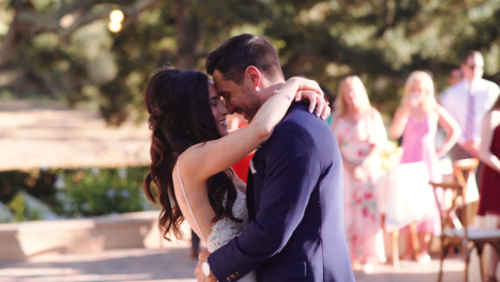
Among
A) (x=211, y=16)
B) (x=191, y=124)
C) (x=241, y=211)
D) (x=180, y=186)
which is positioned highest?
(x=211, y=16)

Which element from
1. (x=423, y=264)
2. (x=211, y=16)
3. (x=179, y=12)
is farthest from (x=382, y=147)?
(x=179, y=12)

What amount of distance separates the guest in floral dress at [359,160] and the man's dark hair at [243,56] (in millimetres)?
3824

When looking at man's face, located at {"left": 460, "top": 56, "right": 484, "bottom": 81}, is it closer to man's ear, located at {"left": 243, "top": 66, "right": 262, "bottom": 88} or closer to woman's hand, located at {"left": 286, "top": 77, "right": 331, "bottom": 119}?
woman's hand, located at {"left": 286, "top": 77, "right": 331, "bottom": 119}

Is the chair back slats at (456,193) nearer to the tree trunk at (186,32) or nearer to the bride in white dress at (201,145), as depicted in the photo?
the bride in white dress at (201,145)

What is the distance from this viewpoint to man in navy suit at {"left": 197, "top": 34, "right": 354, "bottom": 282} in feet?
5.74

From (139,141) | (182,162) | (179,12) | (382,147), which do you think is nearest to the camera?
(182,162)

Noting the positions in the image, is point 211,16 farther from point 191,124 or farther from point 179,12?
point 191,124

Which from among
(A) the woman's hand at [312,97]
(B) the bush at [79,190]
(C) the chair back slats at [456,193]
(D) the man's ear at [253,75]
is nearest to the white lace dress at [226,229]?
(D) the man's ear at [253,75]

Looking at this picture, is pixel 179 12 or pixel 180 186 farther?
pixel 179 12

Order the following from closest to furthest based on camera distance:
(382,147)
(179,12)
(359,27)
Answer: (382,147) → (179,12) → (359,27)

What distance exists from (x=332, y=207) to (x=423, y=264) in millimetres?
4735

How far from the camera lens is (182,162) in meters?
2.04

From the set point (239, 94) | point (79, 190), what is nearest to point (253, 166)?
point (239, 94)

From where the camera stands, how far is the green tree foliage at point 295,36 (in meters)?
9.73
